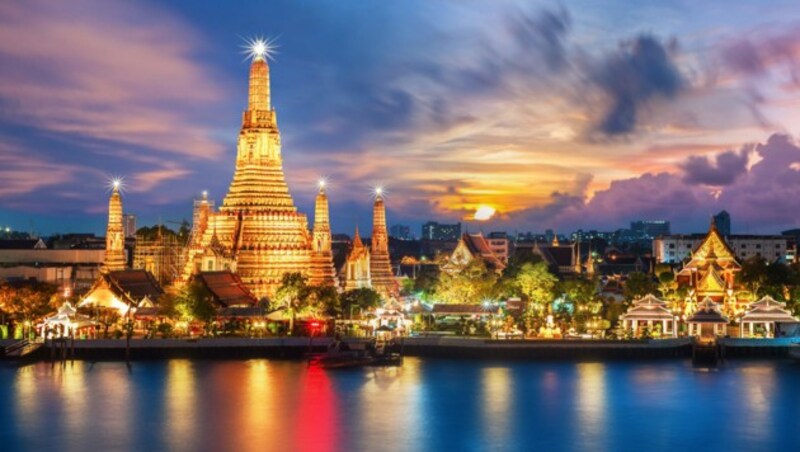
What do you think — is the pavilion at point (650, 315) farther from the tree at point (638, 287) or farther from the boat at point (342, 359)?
the boat at point (342, 359)

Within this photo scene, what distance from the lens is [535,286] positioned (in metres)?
56.4

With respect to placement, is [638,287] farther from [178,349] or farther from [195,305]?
[178,349]

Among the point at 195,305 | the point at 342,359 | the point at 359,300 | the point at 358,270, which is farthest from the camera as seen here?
the point at 358,270

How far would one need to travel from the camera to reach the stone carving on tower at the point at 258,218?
53875 millimetres

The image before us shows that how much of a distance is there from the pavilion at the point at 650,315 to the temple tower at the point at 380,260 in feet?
51.7

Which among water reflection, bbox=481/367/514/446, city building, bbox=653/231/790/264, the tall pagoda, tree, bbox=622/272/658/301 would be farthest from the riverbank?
city building, bbox=653/231/790/264

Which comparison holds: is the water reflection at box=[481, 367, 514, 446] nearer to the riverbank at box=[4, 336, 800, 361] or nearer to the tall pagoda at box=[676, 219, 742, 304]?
the riverbank at box=[4, 336, 800, 361]

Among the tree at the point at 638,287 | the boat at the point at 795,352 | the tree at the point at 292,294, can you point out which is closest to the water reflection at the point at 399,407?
the boat at the point at 795,352

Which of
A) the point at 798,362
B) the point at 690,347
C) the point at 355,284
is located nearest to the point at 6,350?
the point at 355,284

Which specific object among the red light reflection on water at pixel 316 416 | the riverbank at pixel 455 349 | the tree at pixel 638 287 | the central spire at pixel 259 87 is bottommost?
the red light reflection on water at pixel 316 416

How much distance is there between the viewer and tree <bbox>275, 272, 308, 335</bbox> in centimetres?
4966

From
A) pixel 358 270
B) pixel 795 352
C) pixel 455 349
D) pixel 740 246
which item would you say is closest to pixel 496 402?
pixel 455 349

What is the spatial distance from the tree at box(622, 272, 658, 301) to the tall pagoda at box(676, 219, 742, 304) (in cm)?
183

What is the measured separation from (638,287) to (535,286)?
4.94 metres
